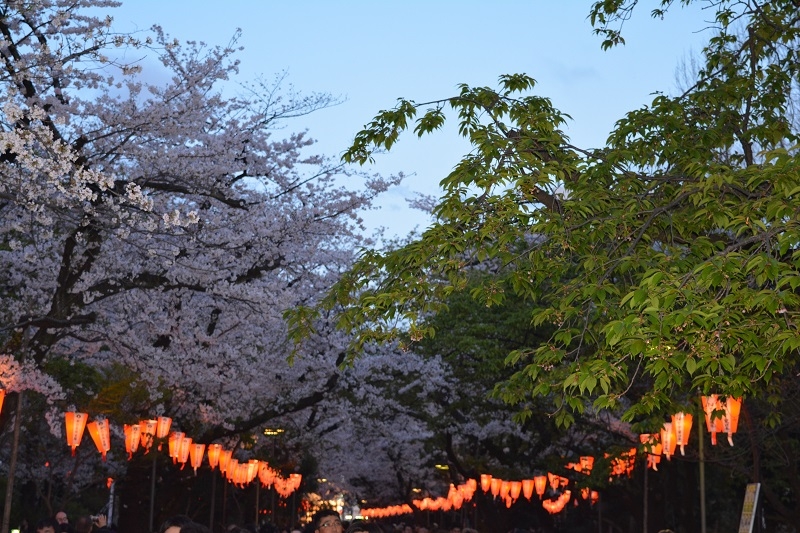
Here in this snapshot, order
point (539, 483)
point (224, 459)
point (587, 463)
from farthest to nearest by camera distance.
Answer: point (539, 483)
point (587, 463)
point (224, 459)

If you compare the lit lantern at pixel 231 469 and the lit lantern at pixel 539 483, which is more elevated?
the lit lantern at pixel 231 469

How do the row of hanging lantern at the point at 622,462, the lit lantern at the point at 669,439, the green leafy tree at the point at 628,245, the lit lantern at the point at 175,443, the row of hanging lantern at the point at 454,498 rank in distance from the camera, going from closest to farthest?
the green leafy tree at the point at 628,245
the row of hanging lantern at the point at 622,462
the lit lantern at the point at 669,439
the lit lantern at the point at 175,443
the row of hanging lantern at the point at 454,498

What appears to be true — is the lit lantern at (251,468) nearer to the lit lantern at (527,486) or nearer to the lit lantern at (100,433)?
the lit lantern at (527,486)

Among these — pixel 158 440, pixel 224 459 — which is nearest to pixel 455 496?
pixel 224 459


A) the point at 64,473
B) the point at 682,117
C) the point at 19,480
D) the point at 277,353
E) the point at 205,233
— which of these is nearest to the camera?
the point at 682,117

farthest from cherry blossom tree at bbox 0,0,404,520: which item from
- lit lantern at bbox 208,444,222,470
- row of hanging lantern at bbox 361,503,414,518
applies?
row of hanging lantern at bbox 361,503,414,518

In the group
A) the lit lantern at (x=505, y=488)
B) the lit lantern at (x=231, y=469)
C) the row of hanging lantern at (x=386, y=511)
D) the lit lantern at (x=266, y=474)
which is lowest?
the lit lantern at (x=505, y=488)

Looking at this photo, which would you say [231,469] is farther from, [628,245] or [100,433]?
[628,245]

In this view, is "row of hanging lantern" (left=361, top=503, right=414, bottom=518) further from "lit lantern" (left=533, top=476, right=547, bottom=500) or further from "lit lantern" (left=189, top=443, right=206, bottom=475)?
"lit lantern" (left=189, top=443, right=206, bottom=475)

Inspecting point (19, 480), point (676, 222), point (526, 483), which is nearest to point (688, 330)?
point (676, 222)

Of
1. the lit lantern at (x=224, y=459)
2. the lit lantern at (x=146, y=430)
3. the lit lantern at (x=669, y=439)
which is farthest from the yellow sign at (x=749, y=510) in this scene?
the lit lantern at (x=224, y=459)

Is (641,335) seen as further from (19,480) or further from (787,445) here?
(19,480)

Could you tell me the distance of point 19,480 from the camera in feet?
108

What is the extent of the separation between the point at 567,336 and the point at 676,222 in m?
1.64
